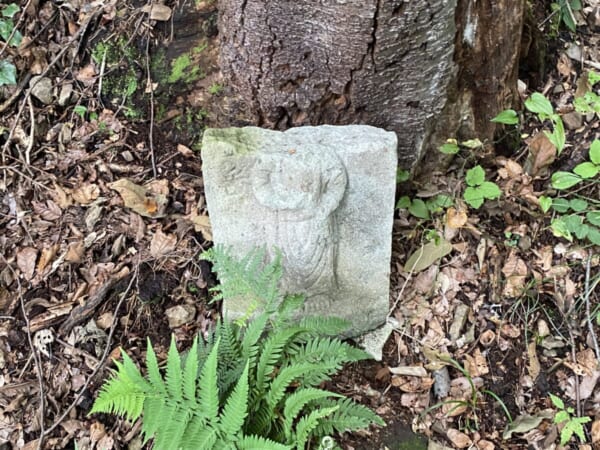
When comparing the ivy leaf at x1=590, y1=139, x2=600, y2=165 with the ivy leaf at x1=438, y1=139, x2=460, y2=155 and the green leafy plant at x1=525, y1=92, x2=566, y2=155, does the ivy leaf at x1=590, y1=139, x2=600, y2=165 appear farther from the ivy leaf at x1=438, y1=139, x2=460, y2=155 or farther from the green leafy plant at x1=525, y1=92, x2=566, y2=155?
the ivy leaf at x1=438, y1=139, x2=460, y2=155

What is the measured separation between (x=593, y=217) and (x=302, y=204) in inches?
59.6

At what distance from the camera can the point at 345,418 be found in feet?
8.19

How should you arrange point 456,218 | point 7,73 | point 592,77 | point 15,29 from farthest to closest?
point 15,29
point 7,73
point 592,77
point 456,218

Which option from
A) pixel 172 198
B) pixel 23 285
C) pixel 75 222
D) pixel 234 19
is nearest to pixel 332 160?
pixel 234 19

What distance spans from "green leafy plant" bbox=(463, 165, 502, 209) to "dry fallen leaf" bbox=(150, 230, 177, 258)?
157cm

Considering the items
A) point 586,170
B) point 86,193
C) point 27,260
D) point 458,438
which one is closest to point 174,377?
point 458,438

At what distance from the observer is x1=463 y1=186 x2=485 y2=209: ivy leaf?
303 centimetres

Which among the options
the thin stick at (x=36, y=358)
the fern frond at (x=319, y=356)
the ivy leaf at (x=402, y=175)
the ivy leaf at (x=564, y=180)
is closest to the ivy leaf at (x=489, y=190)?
the ivy leaf at (x=564, y=180)

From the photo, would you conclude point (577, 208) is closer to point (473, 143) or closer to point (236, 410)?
point (473, 143)

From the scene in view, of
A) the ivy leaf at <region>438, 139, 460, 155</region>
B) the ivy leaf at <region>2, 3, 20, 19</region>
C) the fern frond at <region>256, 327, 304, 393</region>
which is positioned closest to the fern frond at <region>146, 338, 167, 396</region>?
the fern frond at <region>256, 327, 304, 393</region>

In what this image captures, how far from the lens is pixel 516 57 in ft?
10.4

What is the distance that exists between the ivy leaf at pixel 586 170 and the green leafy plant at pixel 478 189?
0.39 meters

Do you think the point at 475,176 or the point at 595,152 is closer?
the point at 595,152

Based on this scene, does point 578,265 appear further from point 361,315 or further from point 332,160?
point 332,160
